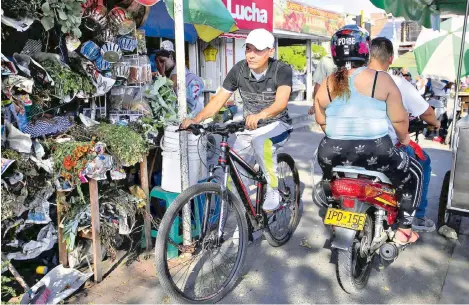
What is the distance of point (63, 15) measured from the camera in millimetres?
3053

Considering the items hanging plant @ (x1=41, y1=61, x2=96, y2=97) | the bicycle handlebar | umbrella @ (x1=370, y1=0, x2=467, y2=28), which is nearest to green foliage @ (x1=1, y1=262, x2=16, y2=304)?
hanging plant @ (x1=41, y1=61, x2=96, y2=97)

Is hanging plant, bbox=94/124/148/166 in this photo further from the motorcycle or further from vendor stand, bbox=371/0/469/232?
vendor stand, bbox=371/0/469/232

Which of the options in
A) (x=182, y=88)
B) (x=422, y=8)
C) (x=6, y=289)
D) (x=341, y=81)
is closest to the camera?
(x=6, y=289)

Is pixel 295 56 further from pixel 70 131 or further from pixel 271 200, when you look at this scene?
pixel 70 131

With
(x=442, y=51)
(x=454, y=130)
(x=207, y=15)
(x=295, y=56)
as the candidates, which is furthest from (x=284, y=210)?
(x=295, y=56)

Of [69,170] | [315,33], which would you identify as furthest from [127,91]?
[315,33]

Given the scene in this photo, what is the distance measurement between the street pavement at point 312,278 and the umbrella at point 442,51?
15.2 feet

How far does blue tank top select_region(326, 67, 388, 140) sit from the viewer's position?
117 inches

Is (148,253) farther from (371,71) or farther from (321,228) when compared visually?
(371,71)

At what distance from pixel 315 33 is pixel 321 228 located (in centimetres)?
1526

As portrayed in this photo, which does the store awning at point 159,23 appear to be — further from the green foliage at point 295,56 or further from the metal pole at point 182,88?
the green foliage at point 295,56

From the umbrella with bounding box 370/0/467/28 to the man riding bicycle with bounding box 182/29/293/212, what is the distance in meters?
3.40

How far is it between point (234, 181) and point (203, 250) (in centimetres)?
61

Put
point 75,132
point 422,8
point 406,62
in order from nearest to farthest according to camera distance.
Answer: point 75,132 < point 422,8 < point 406,62
